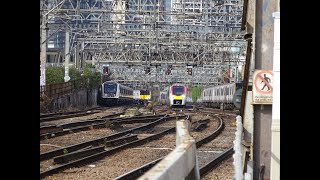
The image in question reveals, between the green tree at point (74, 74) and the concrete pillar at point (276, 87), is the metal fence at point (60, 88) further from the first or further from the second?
the concrete pillar at point (276, 87)

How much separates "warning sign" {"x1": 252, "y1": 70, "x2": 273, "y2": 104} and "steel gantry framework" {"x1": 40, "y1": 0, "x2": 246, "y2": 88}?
24.7m

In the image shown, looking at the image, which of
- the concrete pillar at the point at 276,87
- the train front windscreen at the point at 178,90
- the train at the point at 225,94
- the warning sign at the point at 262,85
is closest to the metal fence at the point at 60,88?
the train front windscreen at the point at 178,90

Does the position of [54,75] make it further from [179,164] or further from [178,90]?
[179,164]

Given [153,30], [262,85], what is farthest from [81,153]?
[153,30]

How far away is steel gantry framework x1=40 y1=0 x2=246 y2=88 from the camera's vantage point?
3441 centimetres

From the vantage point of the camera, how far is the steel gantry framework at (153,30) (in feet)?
113

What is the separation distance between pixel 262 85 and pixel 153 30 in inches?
1197

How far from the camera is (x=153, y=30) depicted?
37.4 meters

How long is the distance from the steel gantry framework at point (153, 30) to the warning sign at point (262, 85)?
81.2 ft

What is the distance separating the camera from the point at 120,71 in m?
70.7
